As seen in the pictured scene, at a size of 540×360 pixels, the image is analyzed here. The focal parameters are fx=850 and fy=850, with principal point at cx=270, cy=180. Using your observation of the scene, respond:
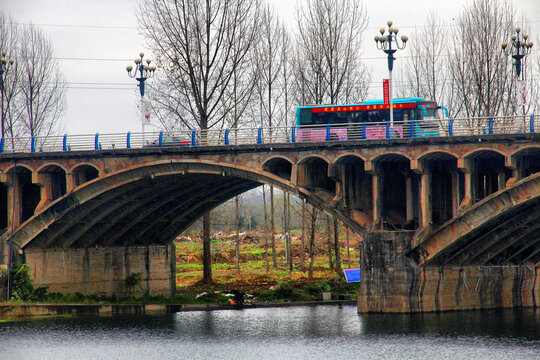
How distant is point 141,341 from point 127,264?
2029 centimetres

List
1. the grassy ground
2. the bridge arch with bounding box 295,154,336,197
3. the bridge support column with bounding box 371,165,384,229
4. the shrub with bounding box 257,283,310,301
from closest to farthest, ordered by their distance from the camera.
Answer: the bridge support column with bounding box 371,165,384,229, the bridge arch with bounding box 295,154,336,197, the shrub with bounding box 257,283,310,301, the grassy ground

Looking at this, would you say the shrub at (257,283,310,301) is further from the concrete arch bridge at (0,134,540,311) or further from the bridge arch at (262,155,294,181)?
the bridge arch at (262,155,294,181)

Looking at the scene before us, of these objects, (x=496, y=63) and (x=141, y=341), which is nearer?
(x=141, y=341)

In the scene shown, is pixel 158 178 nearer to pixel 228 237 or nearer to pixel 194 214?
pixel 194 214

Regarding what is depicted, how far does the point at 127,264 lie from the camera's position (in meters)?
66.0

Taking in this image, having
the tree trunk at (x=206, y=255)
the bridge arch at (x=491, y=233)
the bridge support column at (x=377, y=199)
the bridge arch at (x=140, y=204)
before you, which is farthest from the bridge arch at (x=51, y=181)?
the bridge arch at (x=491, y=233)

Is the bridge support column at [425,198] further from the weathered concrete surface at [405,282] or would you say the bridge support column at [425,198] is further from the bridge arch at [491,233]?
the weathered concrete surface at [405,282]

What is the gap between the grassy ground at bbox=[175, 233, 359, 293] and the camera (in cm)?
7019

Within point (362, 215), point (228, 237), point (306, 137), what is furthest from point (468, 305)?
point (228, 237)

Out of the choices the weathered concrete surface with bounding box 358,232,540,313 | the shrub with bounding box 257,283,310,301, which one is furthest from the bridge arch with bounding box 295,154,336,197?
the shrub with bounding box 257,283,310,301

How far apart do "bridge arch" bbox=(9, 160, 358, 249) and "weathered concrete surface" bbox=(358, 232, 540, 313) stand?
337 centimetres

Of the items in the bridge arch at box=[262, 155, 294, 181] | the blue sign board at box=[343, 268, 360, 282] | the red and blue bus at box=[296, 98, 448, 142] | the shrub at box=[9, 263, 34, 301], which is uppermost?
the red and blue bus at box=[296, 98, 448, 142]

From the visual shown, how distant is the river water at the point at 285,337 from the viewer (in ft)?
134

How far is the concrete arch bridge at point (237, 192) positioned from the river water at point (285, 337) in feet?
8.42
